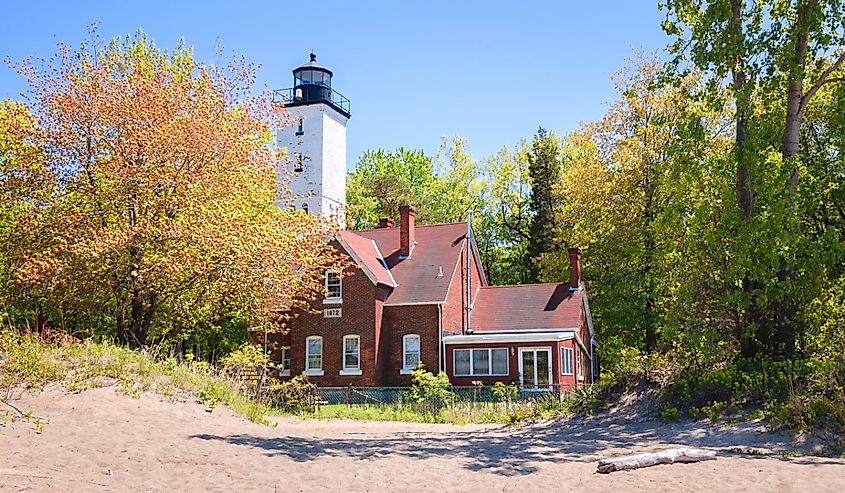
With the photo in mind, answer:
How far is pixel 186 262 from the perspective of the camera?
22516 mm

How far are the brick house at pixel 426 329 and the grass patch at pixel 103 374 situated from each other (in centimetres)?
1478

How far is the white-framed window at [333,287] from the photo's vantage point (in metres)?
34.0

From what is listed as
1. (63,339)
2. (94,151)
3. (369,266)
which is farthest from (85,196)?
(369,266)

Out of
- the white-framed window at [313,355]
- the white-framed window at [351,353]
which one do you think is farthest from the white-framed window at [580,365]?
the white-framed window at [313,355]

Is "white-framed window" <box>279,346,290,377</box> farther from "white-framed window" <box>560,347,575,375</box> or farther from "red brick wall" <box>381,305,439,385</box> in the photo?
"white-framed window" <box>560,347,575,375</box>

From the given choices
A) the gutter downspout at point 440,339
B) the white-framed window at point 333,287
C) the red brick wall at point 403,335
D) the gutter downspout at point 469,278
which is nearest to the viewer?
the gutter downspout at point 440,339

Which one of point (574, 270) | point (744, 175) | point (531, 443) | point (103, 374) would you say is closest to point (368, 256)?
point (574, 270)

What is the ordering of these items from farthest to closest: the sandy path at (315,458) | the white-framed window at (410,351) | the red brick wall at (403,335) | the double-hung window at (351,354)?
1. the white-framed window at (410,351)
2. the double-hung window at (351,354)
3. the red brick wall at (403,335)
4. the sandy path at (315,458)

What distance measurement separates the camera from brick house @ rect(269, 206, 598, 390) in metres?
32.5

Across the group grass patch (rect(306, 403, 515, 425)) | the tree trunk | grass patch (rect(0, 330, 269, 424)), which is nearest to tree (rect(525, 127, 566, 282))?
grass patch (rect(306, 403, 515, 425))

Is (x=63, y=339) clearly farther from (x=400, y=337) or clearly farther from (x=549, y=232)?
(x=549, y=232)

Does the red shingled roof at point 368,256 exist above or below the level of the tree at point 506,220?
below

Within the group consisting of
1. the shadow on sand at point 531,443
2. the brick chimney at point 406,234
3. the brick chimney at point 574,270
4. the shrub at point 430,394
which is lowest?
the shadow on sand at point 531,443

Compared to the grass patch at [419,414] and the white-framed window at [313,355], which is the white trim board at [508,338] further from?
the grass patch at [419,414]
